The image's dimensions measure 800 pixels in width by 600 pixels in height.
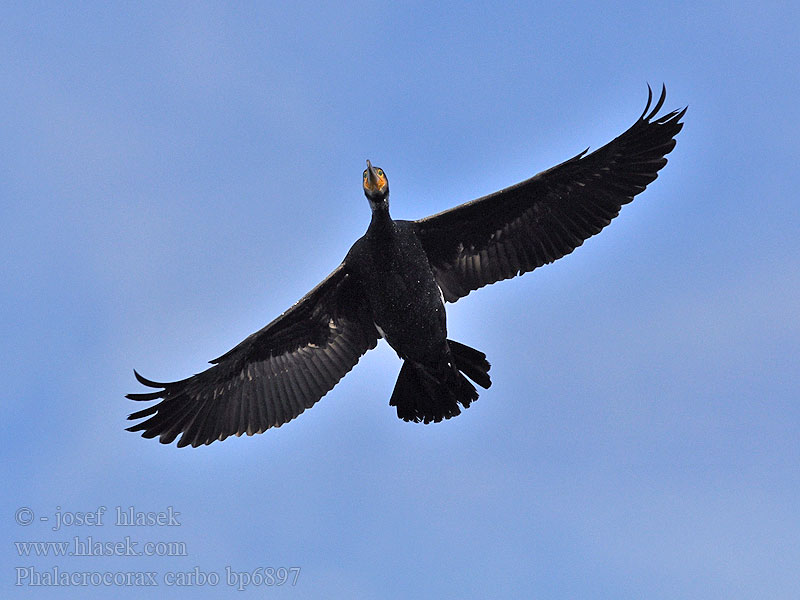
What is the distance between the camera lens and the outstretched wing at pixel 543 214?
15.8m

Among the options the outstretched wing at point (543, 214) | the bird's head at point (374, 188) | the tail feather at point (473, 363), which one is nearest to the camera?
the bird's head at point (374, 188)

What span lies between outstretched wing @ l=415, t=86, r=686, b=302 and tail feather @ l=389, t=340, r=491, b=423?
32.5 inches

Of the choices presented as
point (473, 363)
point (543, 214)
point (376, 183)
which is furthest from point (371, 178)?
point (473, 363)

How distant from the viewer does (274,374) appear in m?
16.7

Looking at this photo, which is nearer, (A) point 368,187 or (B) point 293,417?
(A) point 368,187

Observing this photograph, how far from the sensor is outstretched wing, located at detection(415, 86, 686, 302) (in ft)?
51.8

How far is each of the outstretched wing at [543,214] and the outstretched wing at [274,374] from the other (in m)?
1.31

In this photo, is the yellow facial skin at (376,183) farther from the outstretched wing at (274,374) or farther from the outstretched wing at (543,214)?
the outstretched wing at (274,374)

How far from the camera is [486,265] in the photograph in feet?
53.8

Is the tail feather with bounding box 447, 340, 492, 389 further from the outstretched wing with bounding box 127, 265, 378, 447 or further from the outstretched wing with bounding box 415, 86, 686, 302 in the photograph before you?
the outstretched wing with bounding box 127, 265, 378, 447

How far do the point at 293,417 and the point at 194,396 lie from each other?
4.23ft

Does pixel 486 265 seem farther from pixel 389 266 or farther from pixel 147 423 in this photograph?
pixel 147 423

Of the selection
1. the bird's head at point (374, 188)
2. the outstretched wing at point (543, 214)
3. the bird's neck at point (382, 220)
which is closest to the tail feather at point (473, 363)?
the outstretched wing at point (543, 214)

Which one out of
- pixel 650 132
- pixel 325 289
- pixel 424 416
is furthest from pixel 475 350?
pixel 650 132
